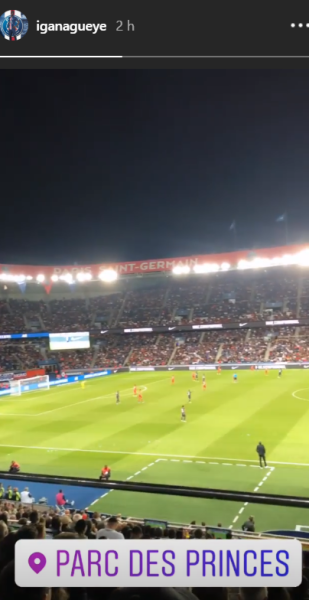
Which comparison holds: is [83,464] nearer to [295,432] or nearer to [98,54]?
[295,432]

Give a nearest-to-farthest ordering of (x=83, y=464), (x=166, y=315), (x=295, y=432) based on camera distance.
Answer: (x=83, y=464), (x=295, y=432), (x=166, y=315)

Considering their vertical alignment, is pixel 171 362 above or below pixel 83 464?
above

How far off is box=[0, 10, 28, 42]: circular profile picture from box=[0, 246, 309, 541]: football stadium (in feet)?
16.6

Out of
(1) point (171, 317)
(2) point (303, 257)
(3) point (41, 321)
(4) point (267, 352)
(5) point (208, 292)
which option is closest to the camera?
(4) point (267, 352)

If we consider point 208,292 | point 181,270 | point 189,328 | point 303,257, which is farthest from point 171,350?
point 303,257

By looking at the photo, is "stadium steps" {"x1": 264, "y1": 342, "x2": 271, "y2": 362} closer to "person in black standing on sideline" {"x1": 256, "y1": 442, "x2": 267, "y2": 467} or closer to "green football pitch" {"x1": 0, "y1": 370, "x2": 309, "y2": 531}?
"green football pitch" {"x1": 0, "y1": 370, "x2": 309, "y2": 531}

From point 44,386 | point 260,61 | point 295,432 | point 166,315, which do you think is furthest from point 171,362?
point 260,61

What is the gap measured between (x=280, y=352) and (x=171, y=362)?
1563cm

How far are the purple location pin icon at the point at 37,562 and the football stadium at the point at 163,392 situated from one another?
330 cm

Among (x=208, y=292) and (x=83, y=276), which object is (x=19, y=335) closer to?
(x=83, y=276)

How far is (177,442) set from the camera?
24844 mm

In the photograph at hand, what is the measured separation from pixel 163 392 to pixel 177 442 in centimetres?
1759

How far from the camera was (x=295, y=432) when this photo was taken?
2534cm

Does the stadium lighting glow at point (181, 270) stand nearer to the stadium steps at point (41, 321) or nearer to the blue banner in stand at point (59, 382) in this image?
the blue banner in stand at point (59, 382)
